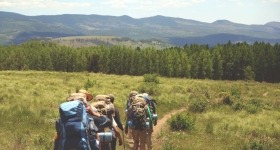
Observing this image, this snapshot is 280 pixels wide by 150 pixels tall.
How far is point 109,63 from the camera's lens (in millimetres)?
93562

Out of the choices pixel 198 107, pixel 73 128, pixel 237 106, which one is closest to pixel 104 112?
pixel 73 128

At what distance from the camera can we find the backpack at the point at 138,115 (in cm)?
823

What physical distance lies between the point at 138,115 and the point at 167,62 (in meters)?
77.4

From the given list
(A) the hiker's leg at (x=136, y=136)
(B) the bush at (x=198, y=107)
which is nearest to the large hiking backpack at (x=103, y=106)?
(A) the hiker's leg at (x=136, y=136)

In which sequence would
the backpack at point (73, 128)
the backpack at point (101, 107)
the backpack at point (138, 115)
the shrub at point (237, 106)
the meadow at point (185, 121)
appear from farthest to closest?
the shrub at point (237, 106), the meadow at point (185, 121), the backpack at point (138, 115), the backpack at point (101, 107), the backpack at point (73, 128)

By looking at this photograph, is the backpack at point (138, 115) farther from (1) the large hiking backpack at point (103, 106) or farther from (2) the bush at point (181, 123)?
(2) the bush at point (181, 123)

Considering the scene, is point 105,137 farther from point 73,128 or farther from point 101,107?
point 73,128

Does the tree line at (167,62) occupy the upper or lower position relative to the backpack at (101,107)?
lower

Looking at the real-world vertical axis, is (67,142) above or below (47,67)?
above

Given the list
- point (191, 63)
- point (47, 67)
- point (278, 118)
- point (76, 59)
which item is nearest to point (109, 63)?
point (76, 59)

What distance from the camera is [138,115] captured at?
27.0ft

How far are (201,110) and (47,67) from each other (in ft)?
257

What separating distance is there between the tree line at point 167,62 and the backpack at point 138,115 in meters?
75.0

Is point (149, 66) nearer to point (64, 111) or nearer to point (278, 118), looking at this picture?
point (278, 118)
